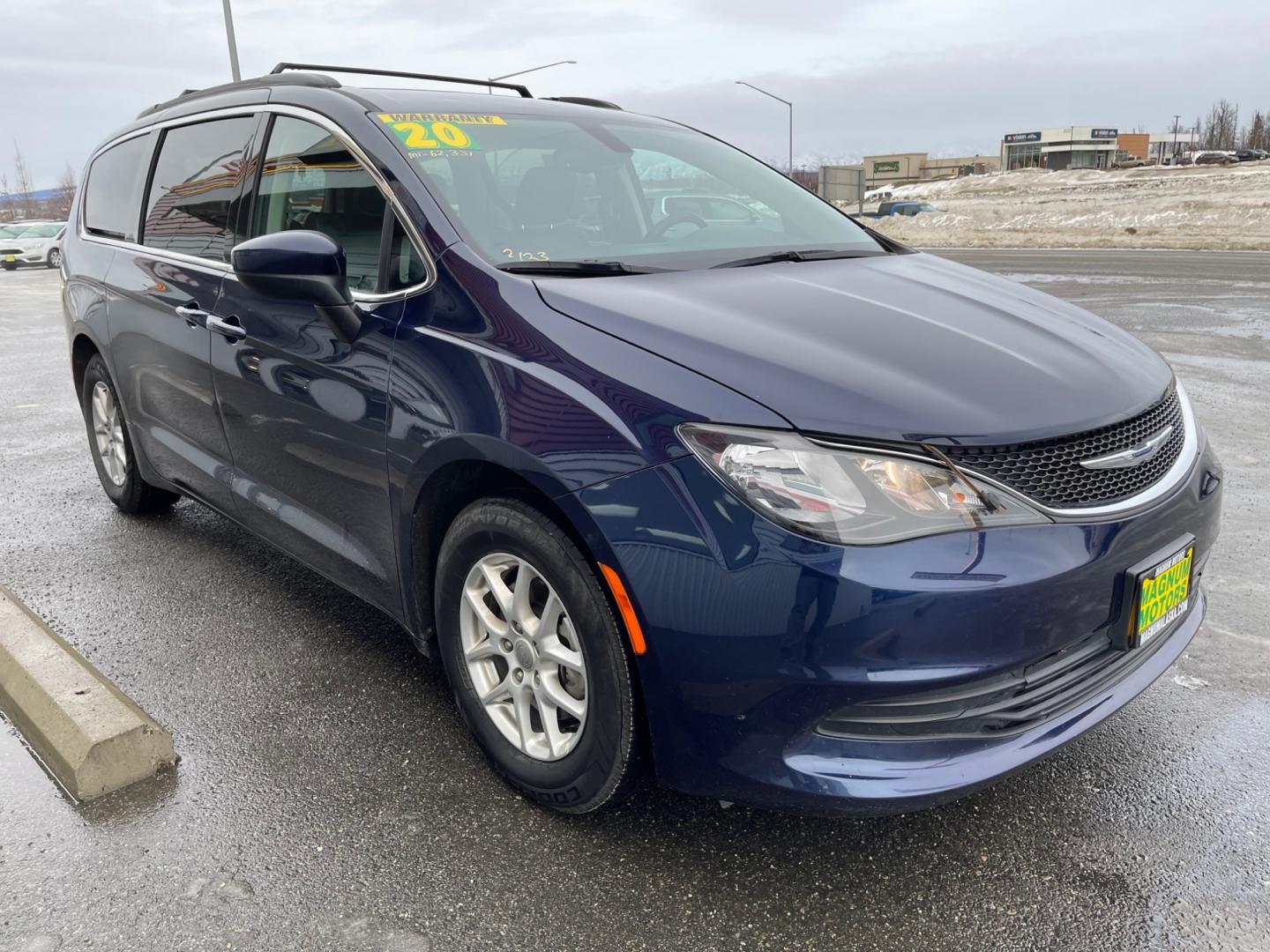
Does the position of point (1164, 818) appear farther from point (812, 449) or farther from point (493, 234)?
point (493, 234)

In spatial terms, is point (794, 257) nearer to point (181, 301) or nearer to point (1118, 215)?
point (181, 301)

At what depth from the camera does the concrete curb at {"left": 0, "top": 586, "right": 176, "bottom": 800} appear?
2727 millimetres

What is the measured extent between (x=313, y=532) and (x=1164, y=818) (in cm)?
249

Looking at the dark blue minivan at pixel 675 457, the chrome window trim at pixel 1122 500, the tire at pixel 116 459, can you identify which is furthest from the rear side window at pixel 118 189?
the chrome window trim at pixel 1122 500

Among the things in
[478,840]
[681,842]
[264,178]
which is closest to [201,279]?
[264,178]

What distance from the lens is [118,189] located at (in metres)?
4.59

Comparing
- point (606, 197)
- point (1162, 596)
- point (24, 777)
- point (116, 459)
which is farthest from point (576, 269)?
point (116, 459)

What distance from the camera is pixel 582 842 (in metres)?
2.49

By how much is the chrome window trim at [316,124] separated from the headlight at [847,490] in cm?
107

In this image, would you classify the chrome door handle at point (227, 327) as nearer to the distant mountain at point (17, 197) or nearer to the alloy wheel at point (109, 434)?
the alloy wheel at point (109, 434)

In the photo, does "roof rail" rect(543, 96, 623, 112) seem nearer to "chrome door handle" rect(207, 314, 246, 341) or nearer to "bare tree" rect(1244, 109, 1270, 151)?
"chrome door handle" rect(207, 314, 246, 341)

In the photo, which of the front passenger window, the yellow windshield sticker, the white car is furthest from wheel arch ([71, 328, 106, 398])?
the white car

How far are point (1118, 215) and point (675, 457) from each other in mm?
33440

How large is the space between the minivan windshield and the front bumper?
3.11ft
